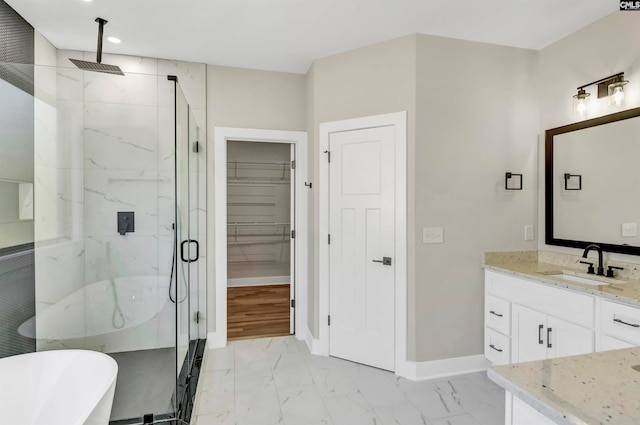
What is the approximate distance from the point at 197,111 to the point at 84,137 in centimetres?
102

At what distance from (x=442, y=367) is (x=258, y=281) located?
359cm

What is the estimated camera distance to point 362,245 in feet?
9.75

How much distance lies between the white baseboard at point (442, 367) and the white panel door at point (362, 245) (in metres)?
0.15

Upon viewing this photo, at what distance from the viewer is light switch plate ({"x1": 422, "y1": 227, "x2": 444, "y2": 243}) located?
9.01 feet

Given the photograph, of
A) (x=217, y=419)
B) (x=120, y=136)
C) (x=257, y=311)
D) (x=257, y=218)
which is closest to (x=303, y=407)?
(x=217, y=419)

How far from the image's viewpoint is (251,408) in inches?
91.0

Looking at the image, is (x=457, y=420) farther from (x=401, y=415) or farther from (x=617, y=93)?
(x=617, y=93)

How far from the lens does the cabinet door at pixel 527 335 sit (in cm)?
229

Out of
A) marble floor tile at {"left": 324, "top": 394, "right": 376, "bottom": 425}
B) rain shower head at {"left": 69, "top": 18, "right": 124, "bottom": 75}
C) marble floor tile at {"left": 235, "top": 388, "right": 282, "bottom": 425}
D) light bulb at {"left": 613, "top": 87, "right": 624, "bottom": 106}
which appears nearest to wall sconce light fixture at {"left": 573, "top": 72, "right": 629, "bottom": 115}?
light bulb at {"left": 613, "top": 87, "right": 624, "bottom": 106}

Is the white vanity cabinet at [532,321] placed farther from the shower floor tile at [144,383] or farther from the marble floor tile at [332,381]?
the shower floor tile at [144,383]

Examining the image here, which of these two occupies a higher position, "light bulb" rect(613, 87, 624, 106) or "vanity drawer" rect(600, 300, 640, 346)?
"light bulb" rect(613, 87, 624, 106)

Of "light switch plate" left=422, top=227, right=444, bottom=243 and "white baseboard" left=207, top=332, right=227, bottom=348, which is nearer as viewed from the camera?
A: "light switch plate" left=422, top=227, right=444, bottom=243

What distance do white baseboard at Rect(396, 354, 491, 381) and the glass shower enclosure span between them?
168 centimetres

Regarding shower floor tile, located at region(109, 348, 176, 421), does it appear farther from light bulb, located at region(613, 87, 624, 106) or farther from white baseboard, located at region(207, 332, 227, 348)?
light bulb, located at region(613, 87, 624, 106)
